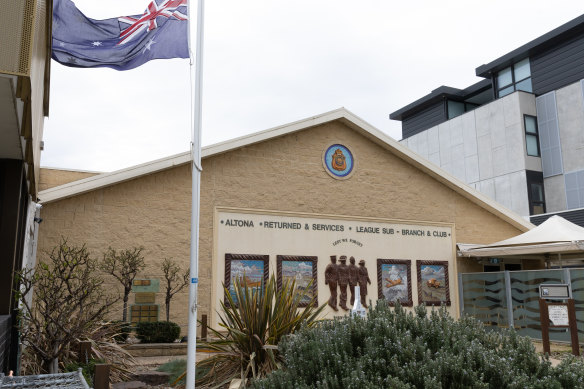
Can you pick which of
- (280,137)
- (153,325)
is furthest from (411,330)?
(280,137)

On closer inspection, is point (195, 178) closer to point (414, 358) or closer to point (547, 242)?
point (414, 358)

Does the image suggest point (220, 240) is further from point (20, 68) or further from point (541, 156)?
point (541, 156)

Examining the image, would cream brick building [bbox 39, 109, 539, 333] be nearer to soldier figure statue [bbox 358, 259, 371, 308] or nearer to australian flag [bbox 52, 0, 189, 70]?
soldier figure statue [bbox 358, 259, 371, 308]

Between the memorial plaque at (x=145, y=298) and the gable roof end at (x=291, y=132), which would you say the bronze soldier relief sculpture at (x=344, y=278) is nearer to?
the gable roof end at (x=291, y=132)

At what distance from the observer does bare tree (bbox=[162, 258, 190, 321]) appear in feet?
46.2

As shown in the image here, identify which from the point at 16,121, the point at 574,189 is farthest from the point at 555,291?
the point at 574,189

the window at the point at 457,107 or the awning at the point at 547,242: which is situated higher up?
the window at the point at 457,107

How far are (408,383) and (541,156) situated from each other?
1254 inches

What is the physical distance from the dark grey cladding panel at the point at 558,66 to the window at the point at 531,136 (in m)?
1.65

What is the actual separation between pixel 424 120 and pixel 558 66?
10778 mm

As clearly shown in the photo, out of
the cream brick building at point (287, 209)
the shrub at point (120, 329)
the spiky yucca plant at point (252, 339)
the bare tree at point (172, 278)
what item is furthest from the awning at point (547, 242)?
the shrub at point (120, 329)

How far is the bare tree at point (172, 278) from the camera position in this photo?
14.1 meters

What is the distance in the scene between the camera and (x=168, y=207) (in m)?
15.1

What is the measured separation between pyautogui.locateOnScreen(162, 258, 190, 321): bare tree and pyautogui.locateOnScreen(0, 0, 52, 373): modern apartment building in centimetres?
440
